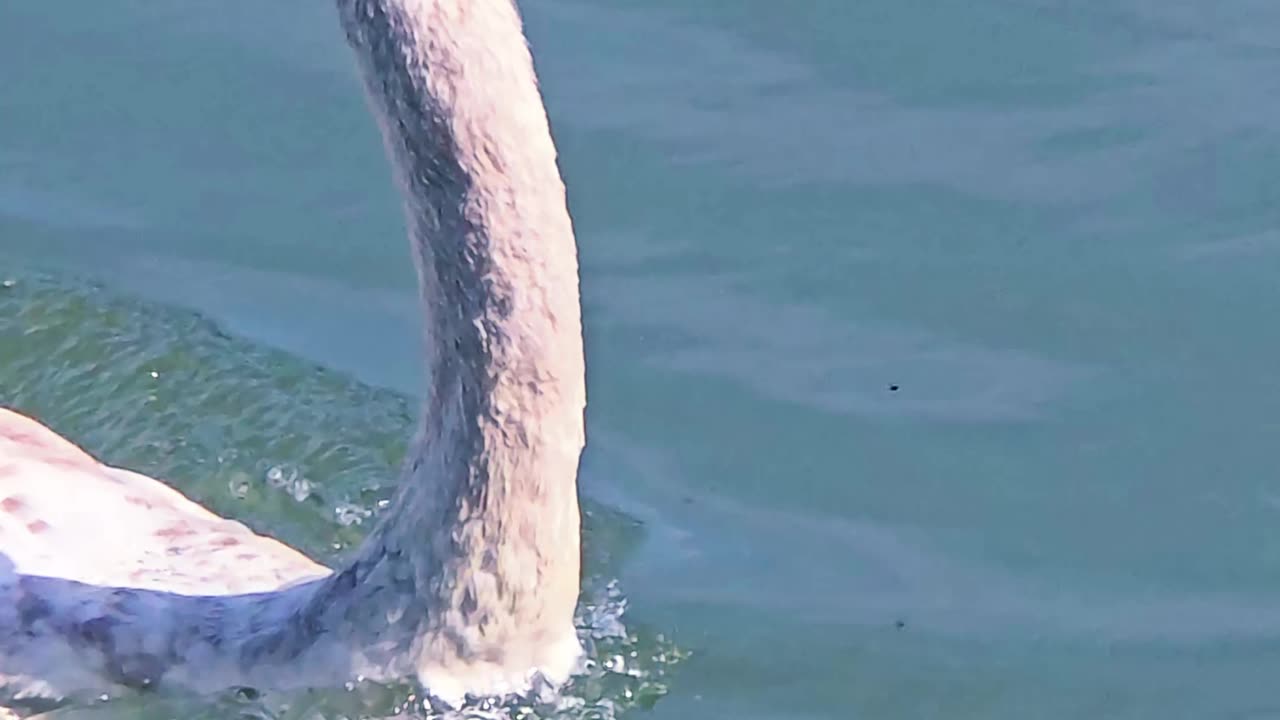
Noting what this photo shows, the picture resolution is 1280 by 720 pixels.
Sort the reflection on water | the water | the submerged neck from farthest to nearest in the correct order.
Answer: the reflection on water, the water, the submerged neck

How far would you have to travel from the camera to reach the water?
241 inches

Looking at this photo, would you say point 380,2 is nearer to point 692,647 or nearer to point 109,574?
point 109,574

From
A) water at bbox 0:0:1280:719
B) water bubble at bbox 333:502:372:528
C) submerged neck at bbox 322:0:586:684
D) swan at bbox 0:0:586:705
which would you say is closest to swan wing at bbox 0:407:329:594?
swan at bbox 0:0:586:705

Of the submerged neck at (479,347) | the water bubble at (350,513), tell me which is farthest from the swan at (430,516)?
the water bubble at (350,513)

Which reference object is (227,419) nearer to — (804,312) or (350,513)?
(350,513)

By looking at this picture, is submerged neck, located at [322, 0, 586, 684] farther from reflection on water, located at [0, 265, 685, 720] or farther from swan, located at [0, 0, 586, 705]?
reflection on water, located at [0, 265, 685, 720]

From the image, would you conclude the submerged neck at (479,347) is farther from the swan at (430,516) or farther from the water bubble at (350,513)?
the water bubble at (350,513)

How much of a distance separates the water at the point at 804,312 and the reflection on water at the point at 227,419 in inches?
0.4

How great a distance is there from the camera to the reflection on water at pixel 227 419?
21.5 ft

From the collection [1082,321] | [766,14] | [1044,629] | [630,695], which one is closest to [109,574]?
[630,695]

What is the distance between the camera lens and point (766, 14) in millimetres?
8195

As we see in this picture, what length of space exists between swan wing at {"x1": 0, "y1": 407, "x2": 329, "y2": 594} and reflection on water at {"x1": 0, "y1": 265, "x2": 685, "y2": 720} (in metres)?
0.81

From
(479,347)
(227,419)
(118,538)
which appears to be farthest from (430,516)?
(227,419)

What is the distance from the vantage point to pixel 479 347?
436 centimetres
